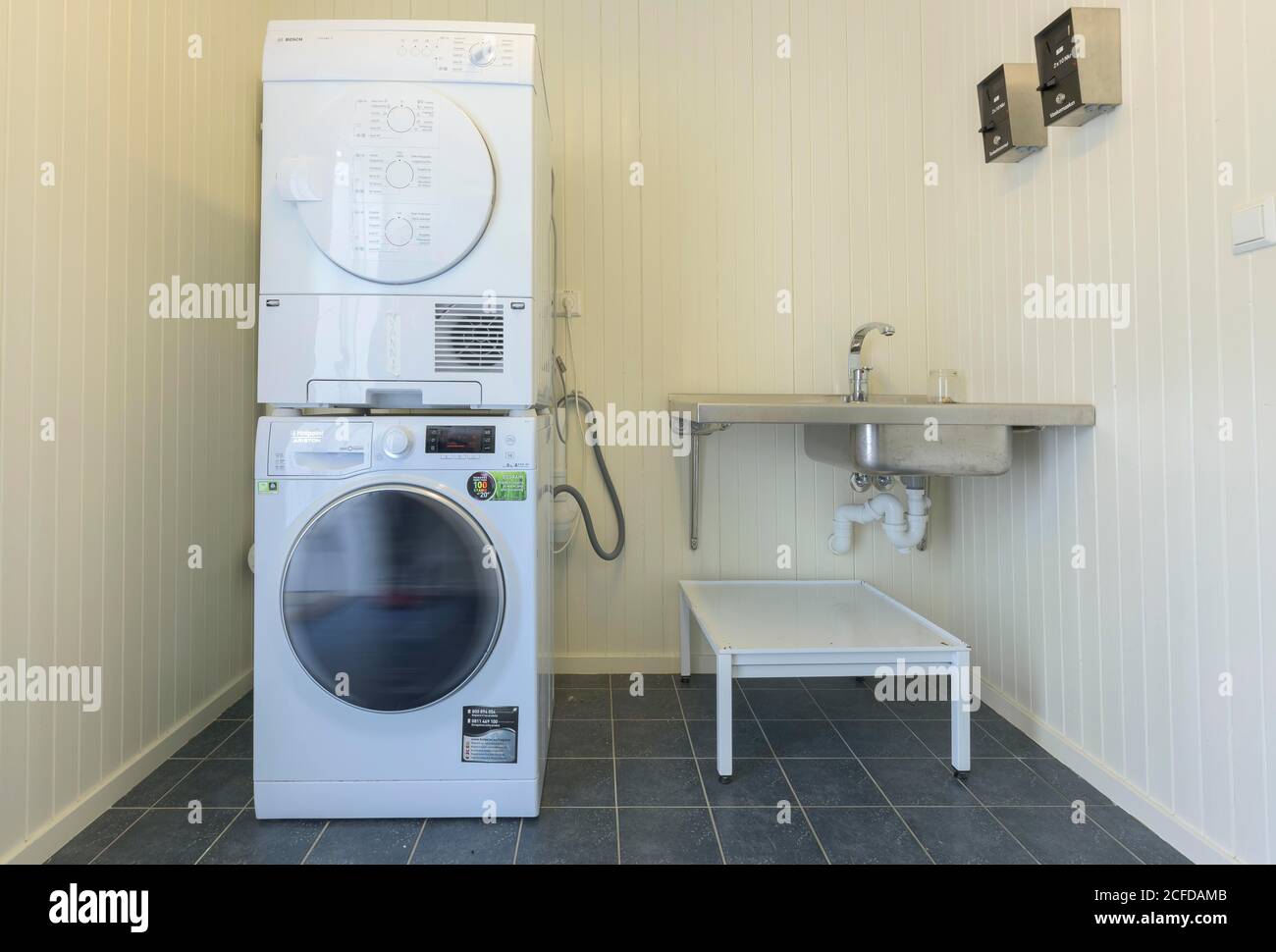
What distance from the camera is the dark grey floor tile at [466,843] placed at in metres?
1.31

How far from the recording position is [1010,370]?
6.26 ft

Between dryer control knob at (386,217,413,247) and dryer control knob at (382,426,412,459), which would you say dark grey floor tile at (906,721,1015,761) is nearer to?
dryer control knob at (382,426,412,459)

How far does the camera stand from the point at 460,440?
1.41 meters

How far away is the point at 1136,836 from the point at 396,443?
1759 mm

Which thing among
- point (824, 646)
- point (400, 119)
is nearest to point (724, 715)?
point (824, 646)

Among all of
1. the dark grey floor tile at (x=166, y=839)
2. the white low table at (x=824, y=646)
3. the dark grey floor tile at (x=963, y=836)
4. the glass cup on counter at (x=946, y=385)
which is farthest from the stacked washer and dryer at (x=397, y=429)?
the glass cup on counter at (x=946, y=385)

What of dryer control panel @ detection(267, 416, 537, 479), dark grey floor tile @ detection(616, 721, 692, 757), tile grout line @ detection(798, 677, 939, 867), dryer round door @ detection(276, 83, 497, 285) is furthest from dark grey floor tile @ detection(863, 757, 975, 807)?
dryer round door @ detection(276, 83, 497, 285)

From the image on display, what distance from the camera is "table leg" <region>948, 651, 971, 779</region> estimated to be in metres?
1.60

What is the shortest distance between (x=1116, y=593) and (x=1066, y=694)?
0.34 m

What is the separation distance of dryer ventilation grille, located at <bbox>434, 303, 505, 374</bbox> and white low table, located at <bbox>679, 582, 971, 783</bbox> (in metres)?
0.87
